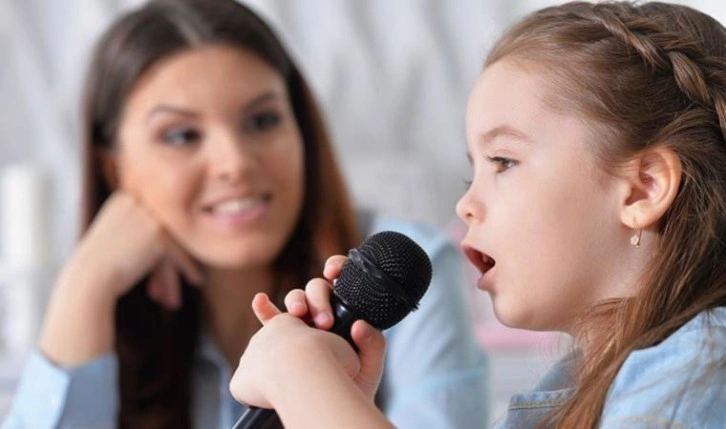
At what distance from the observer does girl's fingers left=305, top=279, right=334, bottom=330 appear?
33.7 inches

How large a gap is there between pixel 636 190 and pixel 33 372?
2.99 feet

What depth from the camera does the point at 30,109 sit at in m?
2.19

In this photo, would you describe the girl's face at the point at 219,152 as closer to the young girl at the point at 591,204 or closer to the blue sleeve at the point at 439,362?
the blue sleeve at the point at 439,362

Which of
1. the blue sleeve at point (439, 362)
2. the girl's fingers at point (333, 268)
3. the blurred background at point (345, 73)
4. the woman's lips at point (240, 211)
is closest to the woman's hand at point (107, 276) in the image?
the woman's lips at point (240, 211)

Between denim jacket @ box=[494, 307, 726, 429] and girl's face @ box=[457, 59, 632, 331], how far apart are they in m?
0.09

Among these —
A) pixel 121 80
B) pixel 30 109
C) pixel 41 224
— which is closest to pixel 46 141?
pixel 30 109

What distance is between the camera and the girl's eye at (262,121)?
1.51 meters

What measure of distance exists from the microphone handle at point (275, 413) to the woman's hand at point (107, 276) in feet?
2.35

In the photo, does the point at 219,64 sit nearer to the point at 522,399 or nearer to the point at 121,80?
the point at 121,80

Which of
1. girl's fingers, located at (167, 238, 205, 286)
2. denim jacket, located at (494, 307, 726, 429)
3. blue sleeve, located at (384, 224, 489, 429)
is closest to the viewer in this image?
denim jacket, located at (494, 307, 726, 429)

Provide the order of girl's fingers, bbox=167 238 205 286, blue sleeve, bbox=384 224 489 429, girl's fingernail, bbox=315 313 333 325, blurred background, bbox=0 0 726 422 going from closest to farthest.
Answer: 1. girl's fingernail, bbox=315 313 333 325
2. blue sleeve, bbox=384 224 489 429
3. girl's fingers, bbox=167 238 205 286
4. blurred background, bbox=0 0 726 422

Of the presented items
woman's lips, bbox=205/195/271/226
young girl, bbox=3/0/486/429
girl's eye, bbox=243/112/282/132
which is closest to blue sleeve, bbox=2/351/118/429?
young girl, bbox=3/0/486/429

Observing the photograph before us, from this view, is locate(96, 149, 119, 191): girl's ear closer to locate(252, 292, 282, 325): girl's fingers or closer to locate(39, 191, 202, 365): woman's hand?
locate(39, 191, 202, 365): woman's hand

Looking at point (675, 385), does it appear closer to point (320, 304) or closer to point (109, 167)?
point (320, 304)
